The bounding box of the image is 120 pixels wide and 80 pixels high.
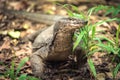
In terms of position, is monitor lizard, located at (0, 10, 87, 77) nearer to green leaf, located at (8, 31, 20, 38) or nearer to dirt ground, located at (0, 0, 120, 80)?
dirt ground, located at (0, 0, 120, 80)

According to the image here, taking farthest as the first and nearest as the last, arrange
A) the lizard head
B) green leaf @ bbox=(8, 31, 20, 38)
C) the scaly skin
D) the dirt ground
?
green leaf @ bbox=(8, 31, 20, 38) < the dirt ground < the scaly skin < the lizard head

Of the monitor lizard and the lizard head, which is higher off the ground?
the lizard head

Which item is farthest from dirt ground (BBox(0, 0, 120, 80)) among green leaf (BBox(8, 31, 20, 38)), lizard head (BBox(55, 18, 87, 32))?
lizard head (BBox(55, 18, 87, 32))

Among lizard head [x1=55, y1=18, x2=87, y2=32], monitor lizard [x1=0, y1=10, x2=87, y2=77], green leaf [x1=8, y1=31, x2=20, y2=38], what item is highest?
green leaf [x1=8, y1=31, x2=20, y2=38]

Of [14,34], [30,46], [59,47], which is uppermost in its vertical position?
[14,34]

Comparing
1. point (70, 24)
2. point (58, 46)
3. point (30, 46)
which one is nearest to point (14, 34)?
point (30, 46)

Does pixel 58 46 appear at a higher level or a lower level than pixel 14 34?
lower

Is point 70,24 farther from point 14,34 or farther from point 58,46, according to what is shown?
point 14,34
